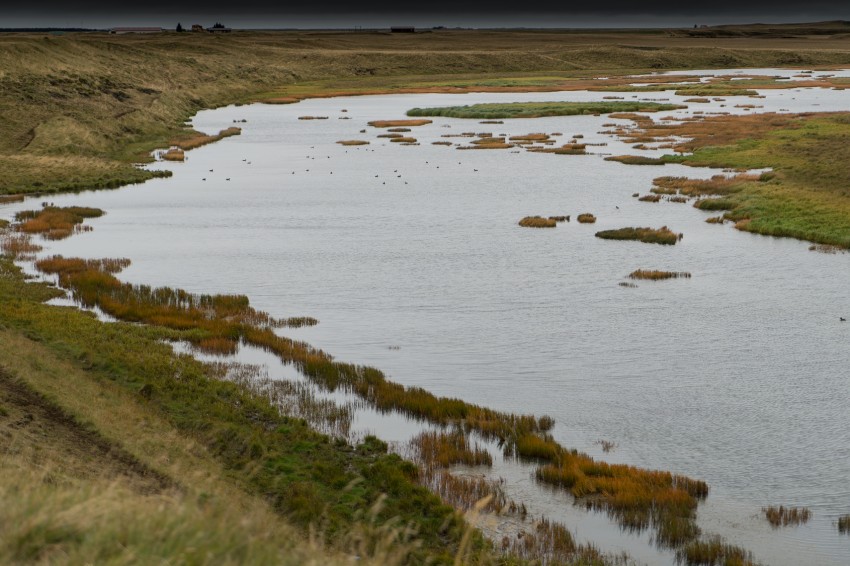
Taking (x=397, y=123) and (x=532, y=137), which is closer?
(x=532, y=137)

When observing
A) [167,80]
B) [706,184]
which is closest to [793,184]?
[706,184]

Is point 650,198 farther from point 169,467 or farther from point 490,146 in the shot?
point 169,467

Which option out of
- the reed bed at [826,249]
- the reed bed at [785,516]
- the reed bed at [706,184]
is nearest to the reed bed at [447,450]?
the reed bed at [785,516]

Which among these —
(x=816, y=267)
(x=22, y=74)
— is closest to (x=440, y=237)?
(x=816, y=267)

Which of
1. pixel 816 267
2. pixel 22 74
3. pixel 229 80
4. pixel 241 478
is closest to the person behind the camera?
pixel 241 478

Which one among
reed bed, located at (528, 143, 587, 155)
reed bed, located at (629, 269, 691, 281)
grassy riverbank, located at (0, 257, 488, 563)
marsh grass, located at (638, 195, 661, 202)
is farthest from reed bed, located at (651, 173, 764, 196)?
grassy riverbank, located at (0, 257, 488, 563)

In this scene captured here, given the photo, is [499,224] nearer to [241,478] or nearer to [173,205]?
[173,205]

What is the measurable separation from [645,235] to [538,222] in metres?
4.82

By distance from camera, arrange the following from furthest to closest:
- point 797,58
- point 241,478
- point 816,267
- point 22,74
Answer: point 797,58
point 22,74
point 816,267
point 241,478

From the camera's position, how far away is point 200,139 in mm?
70062

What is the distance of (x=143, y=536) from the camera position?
6.77 m

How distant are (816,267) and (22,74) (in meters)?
65.9

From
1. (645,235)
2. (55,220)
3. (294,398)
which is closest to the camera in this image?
(294,398)

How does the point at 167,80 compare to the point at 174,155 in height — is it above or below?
above
